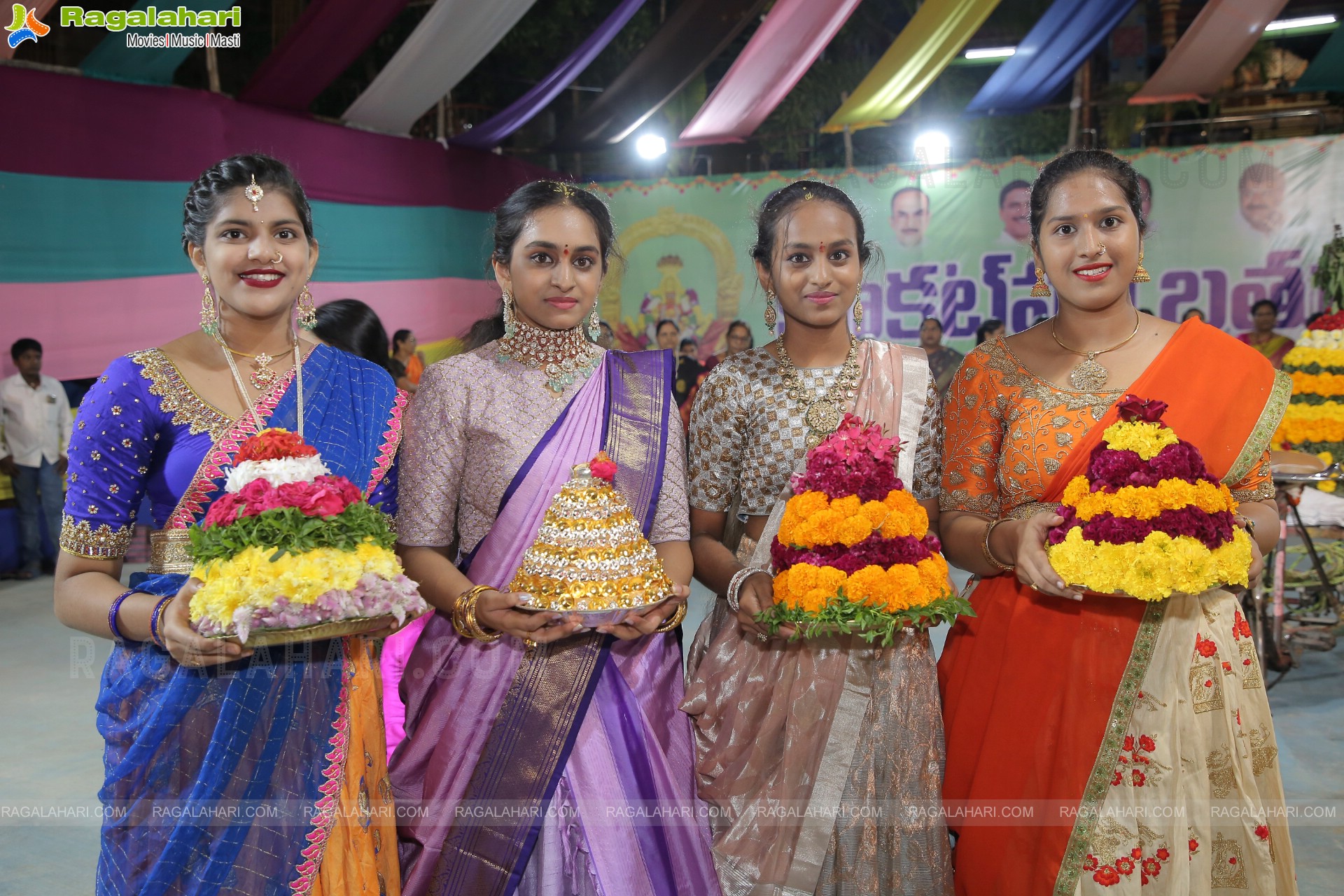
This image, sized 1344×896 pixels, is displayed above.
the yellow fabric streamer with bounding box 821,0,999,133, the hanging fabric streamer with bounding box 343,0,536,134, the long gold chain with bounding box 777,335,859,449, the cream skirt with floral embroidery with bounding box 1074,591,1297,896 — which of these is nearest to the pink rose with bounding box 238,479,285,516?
the long gold chain with bounding box 777,335,859,449

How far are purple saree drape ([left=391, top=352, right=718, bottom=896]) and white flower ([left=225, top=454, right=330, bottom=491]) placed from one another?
635 mm

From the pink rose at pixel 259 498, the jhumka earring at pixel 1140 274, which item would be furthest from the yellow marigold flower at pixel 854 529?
the pink rose at pixel 259 498

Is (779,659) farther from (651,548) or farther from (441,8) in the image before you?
(441,8)

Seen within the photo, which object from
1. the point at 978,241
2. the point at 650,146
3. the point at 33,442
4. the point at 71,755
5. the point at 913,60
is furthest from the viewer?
the point at 650,146

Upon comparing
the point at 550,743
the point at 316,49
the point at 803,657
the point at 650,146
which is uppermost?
the point at 316,49

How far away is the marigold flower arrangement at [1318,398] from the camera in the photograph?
218 inches

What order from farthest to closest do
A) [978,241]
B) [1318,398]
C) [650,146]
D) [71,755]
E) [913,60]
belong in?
1. [650,146]
2. [978,241]
3. [913,60]
4. [1318,398]
5. [71,755]

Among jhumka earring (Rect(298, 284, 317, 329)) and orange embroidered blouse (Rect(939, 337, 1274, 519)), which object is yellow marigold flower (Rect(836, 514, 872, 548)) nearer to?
orange embroidered blouse (Rect(939, 337, 1274, 519))

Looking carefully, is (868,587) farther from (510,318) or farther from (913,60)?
(913,60)

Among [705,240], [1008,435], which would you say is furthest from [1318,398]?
[705,240]

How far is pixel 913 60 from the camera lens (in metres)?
11.0

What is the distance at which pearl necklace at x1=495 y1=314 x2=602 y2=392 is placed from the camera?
2576 millimetres

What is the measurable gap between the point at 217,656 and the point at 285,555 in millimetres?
263

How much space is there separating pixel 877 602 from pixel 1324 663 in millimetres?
4926
